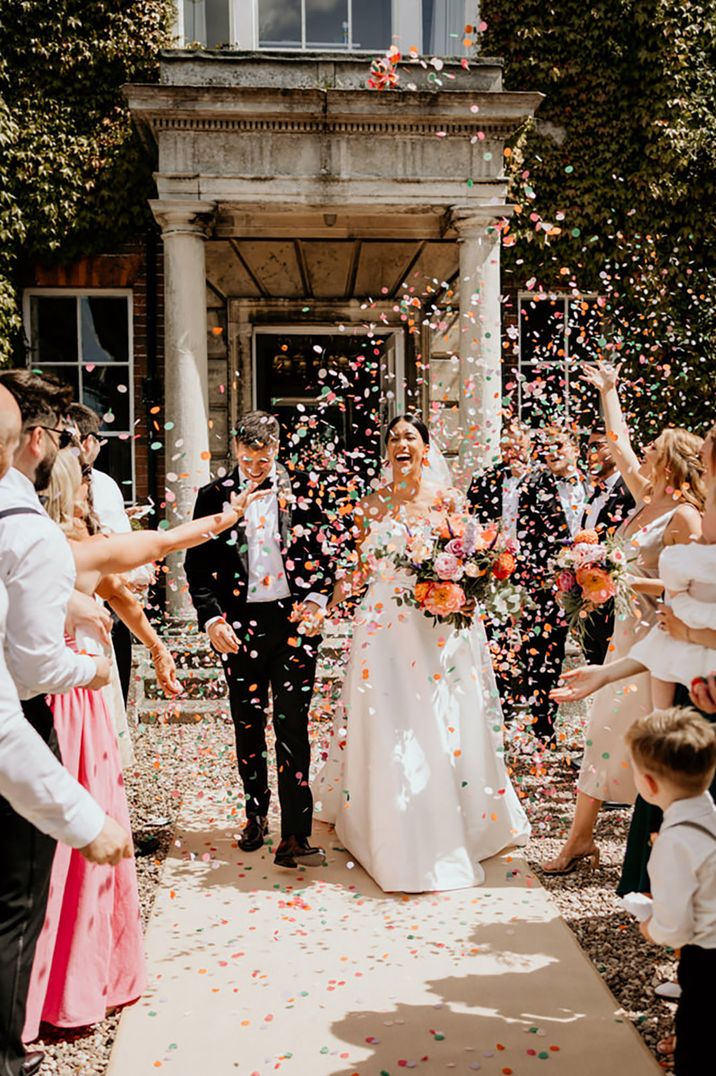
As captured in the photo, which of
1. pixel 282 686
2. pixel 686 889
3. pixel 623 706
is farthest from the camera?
pixel 282 686

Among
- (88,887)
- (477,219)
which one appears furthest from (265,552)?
(477,219)

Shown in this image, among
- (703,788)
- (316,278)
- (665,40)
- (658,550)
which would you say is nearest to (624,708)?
(658,550)

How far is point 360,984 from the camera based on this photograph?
3.42 metres

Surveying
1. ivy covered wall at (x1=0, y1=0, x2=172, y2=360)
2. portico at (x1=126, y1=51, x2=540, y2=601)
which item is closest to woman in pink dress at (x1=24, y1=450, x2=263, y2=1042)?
portico at (x1=126, y1=51, x2=540, y2=601)

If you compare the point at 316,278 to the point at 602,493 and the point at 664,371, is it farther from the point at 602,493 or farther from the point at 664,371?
the point at 602,493

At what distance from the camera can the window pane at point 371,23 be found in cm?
1003

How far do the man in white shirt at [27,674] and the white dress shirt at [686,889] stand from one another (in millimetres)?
1309

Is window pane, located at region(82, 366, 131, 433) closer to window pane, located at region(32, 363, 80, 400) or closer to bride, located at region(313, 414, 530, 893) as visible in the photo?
window pane, located at region(32, 363, 80, 400)

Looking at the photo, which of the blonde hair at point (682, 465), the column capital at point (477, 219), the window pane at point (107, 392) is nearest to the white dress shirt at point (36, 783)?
the blonde hair at point (682, 465)

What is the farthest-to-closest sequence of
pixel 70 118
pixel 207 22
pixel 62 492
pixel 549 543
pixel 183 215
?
pixel 207 22 → pixel 70 118 → pixel 183 215 → pixel 549 543 → pixel 62 492

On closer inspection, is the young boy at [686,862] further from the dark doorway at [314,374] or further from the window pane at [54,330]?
the window pane at [54,330]

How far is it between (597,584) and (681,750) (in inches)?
75.5

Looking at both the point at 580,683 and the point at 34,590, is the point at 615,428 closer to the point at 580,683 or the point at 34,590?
the point at 580,683

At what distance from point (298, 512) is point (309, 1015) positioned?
7.62 feet
